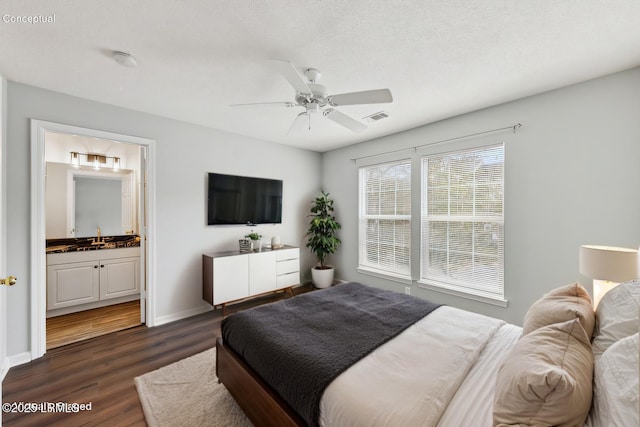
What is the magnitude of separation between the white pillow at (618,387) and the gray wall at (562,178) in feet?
6.36

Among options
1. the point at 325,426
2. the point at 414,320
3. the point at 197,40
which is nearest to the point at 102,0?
the point at 197,40

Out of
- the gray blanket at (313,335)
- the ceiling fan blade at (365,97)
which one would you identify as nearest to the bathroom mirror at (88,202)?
the gray blanket at (313,335)

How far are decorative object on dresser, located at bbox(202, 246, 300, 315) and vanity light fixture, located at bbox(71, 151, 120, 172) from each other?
7.57 ft

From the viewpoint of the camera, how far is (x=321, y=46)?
72.6 inches

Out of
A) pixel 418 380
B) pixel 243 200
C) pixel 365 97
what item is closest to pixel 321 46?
pixel 365 97

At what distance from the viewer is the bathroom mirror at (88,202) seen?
374cm

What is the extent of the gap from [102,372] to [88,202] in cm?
293

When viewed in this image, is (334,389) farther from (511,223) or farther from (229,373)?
(511,223)

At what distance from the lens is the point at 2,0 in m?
1.45

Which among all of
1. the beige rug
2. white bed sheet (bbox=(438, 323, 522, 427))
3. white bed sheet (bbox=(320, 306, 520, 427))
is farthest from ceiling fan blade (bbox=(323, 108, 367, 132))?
the beige rug

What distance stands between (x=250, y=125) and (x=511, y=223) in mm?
3273

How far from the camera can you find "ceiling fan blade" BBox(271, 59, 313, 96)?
1.62m

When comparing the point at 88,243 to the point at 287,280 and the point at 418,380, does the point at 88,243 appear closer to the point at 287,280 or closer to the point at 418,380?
the point at 287,280

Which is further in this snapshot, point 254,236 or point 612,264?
point 254,236
